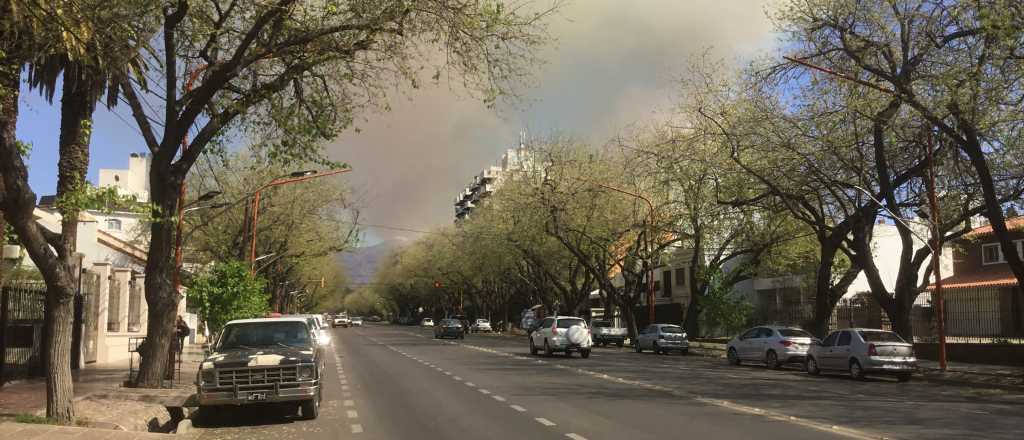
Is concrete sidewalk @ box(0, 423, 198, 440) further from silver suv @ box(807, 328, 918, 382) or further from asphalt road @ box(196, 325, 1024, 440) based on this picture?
silver suv @ box(807, 328, 918, 382)

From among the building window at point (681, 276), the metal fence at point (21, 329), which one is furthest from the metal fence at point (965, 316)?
the building window at point (681, 276)

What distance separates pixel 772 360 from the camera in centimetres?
2912

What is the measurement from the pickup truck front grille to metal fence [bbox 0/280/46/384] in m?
7.65

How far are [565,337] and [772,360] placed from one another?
813 centimetres

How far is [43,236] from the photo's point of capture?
1218 centimetres

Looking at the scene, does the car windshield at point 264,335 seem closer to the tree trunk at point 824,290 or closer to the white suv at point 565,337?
the white suv at point 565,337

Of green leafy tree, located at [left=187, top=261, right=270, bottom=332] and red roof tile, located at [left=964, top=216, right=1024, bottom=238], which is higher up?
red roof tile, located at [left=964, top=216, right=1024, bottom=238]

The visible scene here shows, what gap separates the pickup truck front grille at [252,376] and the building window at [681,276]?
5726cm

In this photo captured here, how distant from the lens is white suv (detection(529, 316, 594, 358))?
33.5 m

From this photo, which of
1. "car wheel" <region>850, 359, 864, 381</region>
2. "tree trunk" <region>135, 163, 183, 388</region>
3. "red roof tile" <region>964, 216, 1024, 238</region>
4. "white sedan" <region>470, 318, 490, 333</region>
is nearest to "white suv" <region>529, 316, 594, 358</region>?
"car wheel" <region>850, 359, 864, 381</region>

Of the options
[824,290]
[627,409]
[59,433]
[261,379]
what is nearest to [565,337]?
[824,290]

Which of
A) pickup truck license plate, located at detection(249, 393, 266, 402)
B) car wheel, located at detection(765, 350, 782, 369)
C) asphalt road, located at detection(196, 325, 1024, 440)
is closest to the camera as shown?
asphalt road, located at detection(196, 325, 1024, 440)

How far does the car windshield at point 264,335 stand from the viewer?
15.0 meters

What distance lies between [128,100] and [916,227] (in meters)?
29.4
